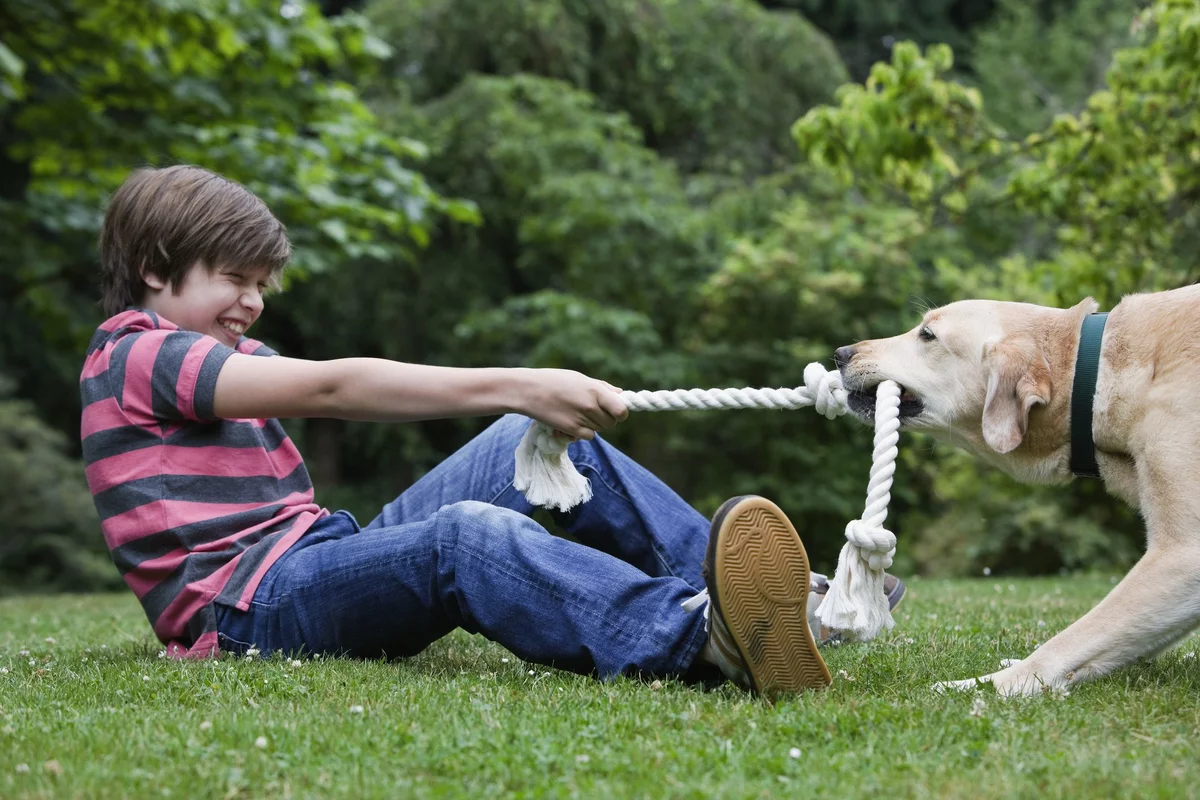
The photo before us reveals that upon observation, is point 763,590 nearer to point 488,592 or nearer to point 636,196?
point 488,592

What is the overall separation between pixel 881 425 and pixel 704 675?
0.93 m

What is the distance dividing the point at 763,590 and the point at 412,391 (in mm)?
1064

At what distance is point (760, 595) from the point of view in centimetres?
280

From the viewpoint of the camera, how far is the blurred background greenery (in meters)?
7.71

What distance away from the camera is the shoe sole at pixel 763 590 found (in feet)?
9.14

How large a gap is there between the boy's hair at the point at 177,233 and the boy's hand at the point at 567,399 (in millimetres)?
1086

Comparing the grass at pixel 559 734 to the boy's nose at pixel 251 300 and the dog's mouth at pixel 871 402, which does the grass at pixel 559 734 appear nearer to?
the dog's mouth at pixel 871 402

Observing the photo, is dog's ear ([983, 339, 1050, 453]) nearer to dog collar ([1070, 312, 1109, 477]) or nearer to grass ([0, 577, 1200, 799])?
dog collar ([1070, 312, 1109, 477])

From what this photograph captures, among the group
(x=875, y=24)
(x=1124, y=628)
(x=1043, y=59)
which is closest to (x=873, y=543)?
(x=1124, y=628)

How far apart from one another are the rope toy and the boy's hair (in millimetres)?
1049

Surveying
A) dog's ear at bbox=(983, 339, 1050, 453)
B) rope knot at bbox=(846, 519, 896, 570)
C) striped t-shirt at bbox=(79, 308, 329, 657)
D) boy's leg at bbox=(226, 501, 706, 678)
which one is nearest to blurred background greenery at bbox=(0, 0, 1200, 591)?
dog's ear at bbox=(983, 339, 1050, 453)

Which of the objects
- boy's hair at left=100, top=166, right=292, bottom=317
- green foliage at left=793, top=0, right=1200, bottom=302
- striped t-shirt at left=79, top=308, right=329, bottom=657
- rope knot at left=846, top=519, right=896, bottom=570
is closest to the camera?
rope knot at left=846, top=519, right=896, bottom=570

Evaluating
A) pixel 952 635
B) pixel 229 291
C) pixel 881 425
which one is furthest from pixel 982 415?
pixel 229 291

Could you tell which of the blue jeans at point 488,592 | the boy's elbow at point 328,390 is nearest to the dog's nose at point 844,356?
the blue jeans at point 488,592
